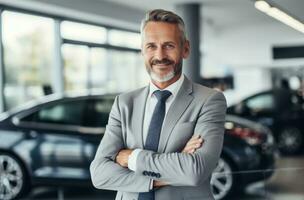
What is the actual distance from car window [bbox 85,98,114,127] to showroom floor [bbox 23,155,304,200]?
65 centimetres

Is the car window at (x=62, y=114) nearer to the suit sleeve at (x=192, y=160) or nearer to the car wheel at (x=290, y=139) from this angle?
the suit sleeve at (x=192, y=160)

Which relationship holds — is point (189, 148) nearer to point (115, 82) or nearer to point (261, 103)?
point (261, 103)

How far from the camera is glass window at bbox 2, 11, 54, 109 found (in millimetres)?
6512

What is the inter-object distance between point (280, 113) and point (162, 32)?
20.1 feet

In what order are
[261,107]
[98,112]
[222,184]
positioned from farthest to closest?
[261,107] → [98,112] → [222,184]

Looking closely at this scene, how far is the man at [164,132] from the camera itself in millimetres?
1394

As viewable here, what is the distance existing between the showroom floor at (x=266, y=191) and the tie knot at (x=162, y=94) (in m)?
2.09

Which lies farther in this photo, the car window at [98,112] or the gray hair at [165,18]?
the car window at [98,112]

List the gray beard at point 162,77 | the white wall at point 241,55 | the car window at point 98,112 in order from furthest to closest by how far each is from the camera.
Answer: the white wall at point 241,55 → the car window at point 98,112 → the gray beard at point 162,77

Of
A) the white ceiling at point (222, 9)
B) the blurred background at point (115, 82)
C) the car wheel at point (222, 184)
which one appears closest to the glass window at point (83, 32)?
the blurred background at point (115, 82)

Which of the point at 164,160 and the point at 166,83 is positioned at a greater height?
the point at 166,83

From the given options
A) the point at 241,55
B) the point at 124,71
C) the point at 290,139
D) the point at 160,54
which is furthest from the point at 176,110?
the point at 241,55

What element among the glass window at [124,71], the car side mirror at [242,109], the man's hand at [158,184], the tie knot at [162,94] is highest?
the glass window at [124,71]

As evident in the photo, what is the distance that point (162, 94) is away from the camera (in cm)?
150
